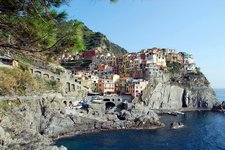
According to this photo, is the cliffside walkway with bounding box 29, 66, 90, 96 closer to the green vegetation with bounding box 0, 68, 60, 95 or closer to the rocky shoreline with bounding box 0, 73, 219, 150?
the rocky shoreline with bounding box 0, 73, 219, 150

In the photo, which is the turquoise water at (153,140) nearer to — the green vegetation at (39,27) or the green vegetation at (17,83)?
the green vegetation at (17,83)

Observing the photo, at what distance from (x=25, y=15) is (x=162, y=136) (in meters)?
40.3

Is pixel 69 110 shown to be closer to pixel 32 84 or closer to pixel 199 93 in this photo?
pixel 32 84

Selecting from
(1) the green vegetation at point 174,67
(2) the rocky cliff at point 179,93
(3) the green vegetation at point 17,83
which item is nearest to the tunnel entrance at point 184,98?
(2) the rocky cliff at point 179,93

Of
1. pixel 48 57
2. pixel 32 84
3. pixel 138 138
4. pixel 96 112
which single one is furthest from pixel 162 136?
pixel 48 57

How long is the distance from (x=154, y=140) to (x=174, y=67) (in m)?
49.6

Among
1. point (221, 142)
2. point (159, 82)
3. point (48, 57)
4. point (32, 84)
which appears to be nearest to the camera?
point (48, 57)

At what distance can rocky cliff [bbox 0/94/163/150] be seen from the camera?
2927cm

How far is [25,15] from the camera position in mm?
6352

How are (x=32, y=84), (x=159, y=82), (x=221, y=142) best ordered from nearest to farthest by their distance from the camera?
1. (x=221, y=142)
2. (x=32, y=84)
3. (x=159, y=82)

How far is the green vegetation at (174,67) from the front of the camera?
279 ft

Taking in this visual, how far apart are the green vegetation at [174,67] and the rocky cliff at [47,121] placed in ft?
106

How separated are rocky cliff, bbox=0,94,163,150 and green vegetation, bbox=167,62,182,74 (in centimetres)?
3232

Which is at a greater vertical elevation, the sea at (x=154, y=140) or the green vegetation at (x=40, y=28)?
the green vegetation at (x=40, y=28)
